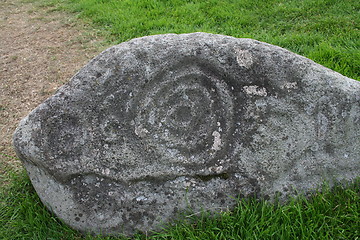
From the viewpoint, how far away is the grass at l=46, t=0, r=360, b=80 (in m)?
4.09

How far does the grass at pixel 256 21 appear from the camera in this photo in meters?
4.09

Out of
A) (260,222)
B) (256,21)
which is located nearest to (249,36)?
(256,21)

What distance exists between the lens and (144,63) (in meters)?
2.02

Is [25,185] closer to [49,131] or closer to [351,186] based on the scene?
[49,131]

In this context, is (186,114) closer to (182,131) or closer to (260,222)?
(182,131)

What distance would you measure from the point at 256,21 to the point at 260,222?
3.61 meters

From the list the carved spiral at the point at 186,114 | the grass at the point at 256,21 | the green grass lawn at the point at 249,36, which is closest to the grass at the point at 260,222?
the green grass lawn at the point at 249,36

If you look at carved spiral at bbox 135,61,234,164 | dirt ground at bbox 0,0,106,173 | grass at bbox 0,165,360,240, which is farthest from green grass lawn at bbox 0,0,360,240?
carved spiral at bbox 135,61,234,164

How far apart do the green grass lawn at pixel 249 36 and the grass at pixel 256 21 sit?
0.04 feet

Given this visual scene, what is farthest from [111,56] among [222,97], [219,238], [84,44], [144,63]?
[84,44]

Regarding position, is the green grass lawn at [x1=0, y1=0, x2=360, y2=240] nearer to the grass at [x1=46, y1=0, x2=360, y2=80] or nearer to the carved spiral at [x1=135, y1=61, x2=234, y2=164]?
the grass at [x1=46, y1=0, x2=360, y2=80]

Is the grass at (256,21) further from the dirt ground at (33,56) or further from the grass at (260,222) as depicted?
the grass at (260,222)

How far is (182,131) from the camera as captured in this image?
2113mm

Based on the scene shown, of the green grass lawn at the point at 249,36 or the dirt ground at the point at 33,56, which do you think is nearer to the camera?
the green grass lawn at the point at 249,36
